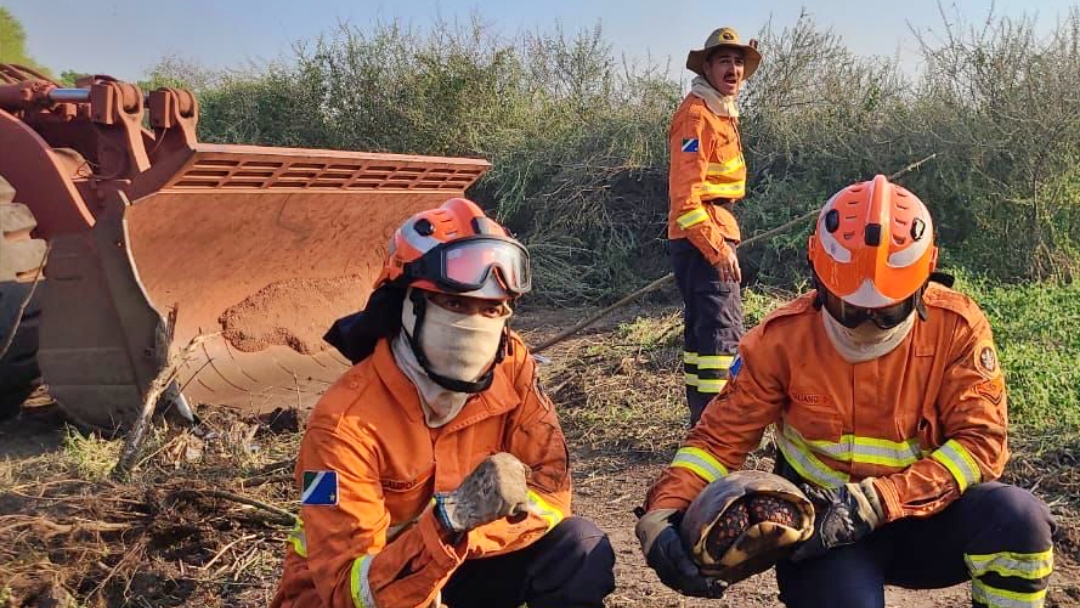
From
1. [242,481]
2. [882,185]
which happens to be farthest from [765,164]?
[882,185]

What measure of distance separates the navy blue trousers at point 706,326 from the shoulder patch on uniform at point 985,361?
2.21m

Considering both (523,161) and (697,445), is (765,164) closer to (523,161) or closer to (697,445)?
(523,161)

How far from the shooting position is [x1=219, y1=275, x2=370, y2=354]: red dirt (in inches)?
222

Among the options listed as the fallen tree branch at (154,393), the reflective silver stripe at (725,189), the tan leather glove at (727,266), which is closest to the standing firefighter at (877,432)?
the tan leather glove at (727,266)

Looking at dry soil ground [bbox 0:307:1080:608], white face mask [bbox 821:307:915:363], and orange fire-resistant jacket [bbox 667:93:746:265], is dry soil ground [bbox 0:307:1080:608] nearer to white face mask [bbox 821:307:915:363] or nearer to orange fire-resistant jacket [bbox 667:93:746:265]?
orange fire-resistant jacket [bbox 667:93:746:265]

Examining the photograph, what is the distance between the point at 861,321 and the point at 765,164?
7.88 m

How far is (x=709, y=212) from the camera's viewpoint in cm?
507

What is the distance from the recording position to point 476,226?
252 cm

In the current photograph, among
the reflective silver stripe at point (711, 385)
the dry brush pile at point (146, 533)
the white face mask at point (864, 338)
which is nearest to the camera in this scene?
the white face mask at point (864, 338)

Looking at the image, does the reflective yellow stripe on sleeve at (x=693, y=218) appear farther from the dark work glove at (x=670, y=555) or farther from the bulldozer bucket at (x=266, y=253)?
the dark work glove at (x=670, y=555)

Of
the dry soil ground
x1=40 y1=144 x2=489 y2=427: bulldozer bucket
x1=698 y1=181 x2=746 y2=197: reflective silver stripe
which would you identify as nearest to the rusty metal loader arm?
x1=40 y1=144 x2=489 y2=427: bulldozer bucket

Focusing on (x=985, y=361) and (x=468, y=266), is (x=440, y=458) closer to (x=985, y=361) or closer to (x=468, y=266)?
(x=468, y=266)

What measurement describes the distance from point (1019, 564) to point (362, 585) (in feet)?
5.03

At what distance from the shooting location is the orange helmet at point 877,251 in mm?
2436
